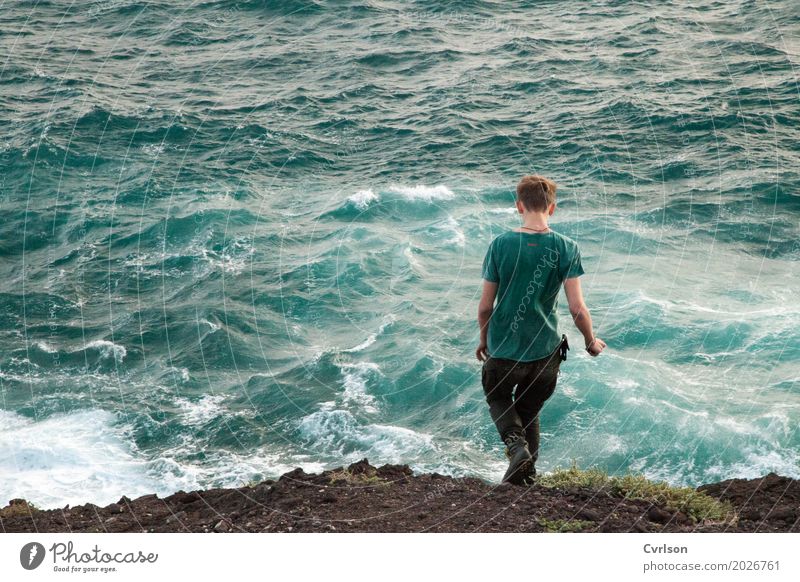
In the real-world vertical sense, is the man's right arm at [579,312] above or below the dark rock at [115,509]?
above

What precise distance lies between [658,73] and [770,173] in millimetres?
7253

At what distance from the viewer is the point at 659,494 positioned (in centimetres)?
823

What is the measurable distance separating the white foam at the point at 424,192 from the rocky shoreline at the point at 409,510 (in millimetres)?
16336

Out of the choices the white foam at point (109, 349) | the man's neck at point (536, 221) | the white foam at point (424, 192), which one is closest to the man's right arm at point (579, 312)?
the man's neck at point (536, 221)

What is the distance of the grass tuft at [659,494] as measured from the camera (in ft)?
26.1

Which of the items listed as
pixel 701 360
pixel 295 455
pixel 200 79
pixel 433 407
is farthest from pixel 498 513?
pixel 200 79

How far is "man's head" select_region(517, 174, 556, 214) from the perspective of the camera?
797cm

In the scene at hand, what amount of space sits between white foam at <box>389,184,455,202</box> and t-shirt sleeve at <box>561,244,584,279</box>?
17.0m

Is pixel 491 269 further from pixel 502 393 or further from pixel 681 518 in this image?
pixel 681 518

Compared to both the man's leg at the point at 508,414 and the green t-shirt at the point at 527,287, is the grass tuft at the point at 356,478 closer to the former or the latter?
the man's leg at the point at 508,414
